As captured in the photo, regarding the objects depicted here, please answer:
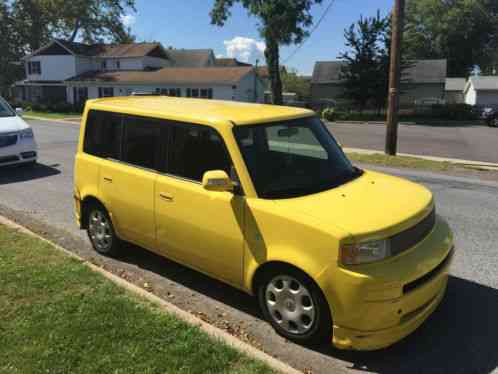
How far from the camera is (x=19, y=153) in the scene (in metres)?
10.7

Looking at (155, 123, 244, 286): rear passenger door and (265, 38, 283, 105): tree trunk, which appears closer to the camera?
(155, 123, 244, 286): rear passenger door

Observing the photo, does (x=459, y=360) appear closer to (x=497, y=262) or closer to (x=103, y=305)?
(x=497, y=262)

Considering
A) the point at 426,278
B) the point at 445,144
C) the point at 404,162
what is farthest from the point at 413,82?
the point at 426,278

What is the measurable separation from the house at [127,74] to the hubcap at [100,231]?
37.9 meters

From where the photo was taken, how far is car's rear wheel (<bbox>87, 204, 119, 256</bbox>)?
5.42m

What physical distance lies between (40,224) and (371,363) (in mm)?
5354

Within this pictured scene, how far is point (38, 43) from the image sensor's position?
212 ft

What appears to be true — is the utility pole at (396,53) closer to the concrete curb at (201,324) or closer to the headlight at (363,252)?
the concrete curb at (201,324)

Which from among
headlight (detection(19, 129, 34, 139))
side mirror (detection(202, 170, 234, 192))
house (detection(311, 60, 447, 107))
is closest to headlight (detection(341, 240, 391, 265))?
side mirror (detection(202, 170, 234, 192))

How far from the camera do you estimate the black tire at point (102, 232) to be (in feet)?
17.8

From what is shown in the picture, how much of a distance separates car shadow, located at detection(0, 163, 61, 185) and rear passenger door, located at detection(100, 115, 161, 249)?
605 centimetres

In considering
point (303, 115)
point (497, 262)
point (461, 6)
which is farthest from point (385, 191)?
point (461, 6)

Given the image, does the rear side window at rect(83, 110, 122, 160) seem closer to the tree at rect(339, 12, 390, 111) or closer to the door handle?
the door handle

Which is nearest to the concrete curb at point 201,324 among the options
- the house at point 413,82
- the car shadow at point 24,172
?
the car shadow at point 24,172
